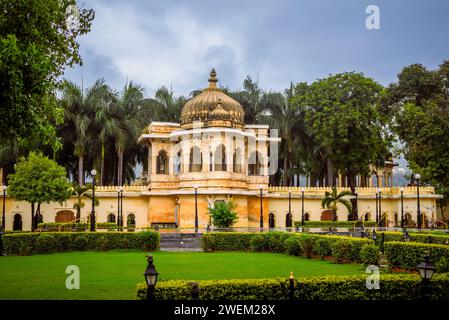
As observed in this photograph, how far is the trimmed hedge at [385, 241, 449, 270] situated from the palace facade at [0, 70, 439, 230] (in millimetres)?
19227

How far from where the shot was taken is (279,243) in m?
28.4

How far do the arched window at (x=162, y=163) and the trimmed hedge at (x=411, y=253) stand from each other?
84.3 feet

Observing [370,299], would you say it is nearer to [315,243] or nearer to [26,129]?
[26,129]

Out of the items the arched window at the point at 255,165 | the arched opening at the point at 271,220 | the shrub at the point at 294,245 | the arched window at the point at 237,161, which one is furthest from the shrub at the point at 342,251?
the arched opening at the point at 271,220

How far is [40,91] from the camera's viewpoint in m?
14.8

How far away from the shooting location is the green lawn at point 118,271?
14.7 metres

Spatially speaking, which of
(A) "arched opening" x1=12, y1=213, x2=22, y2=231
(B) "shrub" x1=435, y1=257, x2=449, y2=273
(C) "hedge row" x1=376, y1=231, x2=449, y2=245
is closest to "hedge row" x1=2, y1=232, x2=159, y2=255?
(C) "hedge row" x1=376, y1=231, x2=449, y2=245

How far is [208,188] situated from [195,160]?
273 cm

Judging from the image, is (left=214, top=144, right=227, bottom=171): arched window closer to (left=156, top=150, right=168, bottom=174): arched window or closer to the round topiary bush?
(left=156, top=150, right=168, bottom=174): arched window

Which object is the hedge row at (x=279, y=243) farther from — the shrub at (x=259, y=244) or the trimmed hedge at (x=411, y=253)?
the trimmed hedge at (x=411, y=253)

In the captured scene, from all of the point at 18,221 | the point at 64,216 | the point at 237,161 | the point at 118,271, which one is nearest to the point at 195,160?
the point at 237,161

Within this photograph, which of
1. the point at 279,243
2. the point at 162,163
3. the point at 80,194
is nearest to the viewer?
the point at 279,243

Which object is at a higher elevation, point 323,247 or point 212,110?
point 212,110

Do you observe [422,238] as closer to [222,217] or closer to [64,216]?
[222,217]
